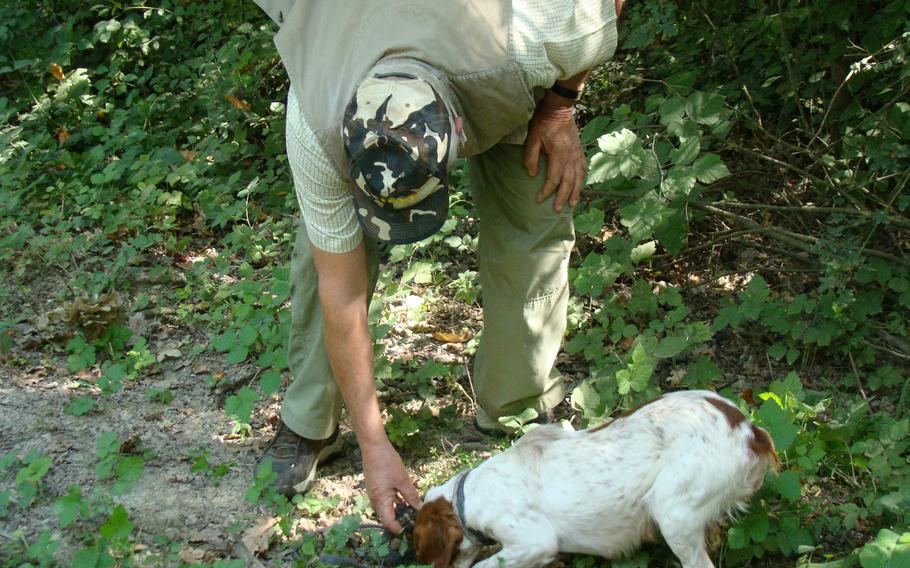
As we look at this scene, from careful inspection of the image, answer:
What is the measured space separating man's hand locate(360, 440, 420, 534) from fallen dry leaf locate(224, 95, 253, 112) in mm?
3836

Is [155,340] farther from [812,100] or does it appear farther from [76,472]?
[812,100]

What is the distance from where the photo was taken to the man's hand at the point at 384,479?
3184mm

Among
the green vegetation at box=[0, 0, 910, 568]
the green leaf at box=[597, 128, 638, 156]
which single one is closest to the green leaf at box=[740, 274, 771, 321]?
the green vegetation at box=[0, 0, 910, 568]

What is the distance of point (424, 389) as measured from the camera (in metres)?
4.13

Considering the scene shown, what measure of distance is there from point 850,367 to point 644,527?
67.5 inches

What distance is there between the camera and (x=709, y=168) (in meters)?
3.96

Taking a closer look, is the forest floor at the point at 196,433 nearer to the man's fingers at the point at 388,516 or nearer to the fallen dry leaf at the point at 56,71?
the man's fingers at the point at 388,516

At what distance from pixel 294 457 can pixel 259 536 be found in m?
0.40

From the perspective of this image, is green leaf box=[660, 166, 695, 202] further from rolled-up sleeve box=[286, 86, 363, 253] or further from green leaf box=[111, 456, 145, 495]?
green leaf box=[111, 456, 145, 495]

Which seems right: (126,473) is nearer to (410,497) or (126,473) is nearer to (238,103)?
(410,497)

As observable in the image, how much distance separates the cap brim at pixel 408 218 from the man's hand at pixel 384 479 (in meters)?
0.85

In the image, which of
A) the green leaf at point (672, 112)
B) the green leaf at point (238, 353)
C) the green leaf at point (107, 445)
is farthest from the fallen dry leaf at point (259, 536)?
the green leaf at point (672, 112)

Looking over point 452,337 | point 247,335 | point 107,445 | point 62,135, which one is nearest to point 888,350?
Result: point 452,337

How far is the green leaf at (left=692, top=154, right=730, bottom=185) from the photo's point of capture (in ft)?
12.9
